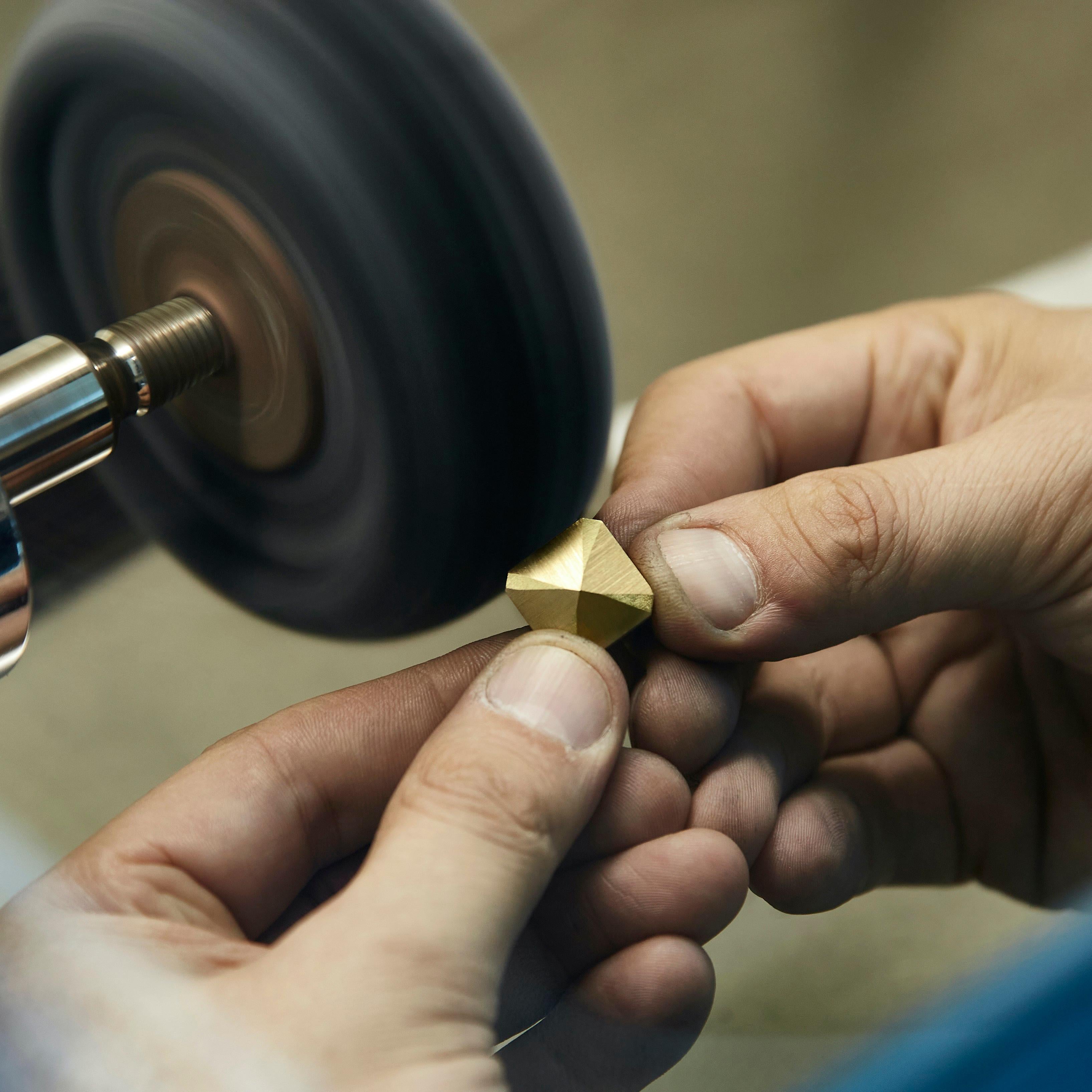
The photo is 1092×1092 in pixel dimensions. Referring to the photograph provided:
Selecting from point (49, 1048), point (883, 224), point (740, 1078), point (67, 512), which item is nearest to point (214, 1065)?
point (49, 1048)

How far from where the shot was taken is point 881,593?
37cm

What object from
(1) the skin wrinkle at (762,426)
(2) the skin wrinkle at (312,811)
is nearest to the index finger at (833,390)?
(1) the skin wrinkle at (762,426)

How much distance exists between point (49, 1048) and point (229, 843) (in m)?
0.08

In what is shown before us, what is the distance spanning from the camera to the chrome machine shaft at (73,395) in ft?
1.25

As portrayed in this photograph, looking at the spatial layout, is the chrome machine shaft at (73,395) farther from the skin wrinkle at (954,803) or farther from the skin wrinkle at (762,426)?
the skin wrinkle at (954,803)

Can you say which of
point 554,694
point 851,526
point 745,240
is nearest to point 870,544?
point 851,526

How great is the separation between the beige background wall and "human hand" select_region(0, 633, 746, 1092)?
0.06m

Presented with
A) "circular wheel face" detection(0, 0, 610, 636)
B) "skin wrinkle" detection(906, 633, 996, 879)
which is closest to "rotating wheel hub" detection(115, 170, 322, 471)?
"circular wheel face" detection(0, 0, 610, 636)

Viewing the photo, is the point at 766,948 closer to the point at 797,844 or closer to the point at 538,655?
the point at 797,844

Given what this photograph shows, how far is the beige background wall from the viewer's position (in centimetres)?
43

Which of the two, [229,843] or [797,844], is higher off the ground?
[229,843]

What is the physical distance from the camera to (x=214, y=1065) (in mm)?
271

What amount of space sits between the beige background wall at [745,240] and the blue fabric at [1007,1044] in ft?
0.10

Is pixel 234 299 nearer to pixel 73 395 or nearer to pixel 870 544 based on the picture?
pixel 73 395
